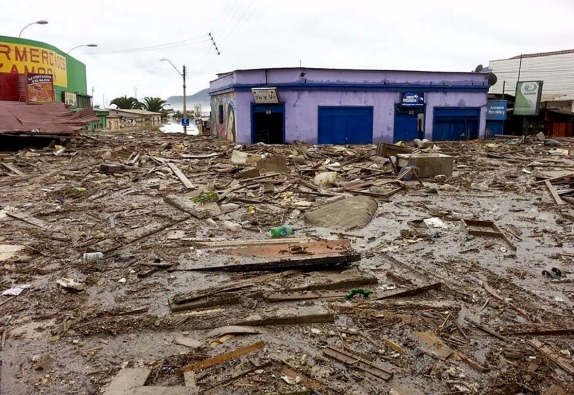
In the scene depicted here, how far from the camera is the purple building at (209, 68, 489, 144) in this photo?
2666 cm

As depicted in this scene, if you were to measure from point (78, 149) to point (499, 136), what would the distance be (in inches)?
1064

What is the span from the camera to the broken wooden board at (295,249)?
6.84 m

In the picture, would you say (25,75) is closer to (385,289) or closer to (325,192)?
(325,192)

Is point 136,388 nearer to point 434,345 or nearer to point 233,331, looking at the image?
point 233,331

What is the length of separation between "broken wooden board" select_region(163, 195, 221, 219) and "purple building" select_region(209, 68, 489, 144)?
16.4 metres

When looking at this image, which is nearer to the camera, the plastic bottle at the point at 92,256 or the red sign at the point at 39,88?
the plastic bottle at the point at 92,256

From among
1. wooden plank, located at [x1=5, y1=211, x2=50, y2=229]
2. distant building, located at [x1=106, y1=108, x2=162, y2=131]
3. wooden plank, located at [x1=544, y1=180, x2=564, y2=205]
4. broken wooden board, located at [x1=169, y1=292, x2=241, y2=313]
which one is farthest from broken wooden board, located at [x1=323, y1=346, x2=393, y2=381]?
distant building, located at [x1=106, y1=108, x2=162, y2=131]

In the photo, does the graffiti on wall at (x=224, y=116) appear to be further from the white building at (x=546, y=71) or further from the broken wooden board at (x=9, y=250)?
the white building at (x=546, y=71)

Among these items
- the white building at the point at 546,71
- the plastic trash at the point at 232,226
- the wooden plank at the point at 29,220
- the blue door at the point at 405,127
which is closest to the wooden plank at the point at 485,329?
the plastic trash at the point at 232,226

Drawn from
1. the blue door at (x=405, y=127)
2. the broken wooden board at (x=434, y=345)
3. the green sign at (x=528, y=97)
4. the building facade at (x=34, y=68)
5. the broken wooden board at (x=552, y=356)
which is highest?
the building facade at (x=34, y=68)

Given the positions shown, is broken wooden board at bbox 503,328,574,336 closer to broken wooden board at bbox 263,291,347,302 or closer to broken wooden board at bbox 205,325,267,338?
broken wooden board at bbox 263,291,347,302

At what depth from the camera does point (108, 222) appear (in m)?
9.34

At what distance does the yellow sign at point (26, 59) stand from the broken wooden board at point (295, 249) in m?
32.6

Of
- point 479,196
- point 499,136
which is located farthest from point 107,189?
point 499,136
